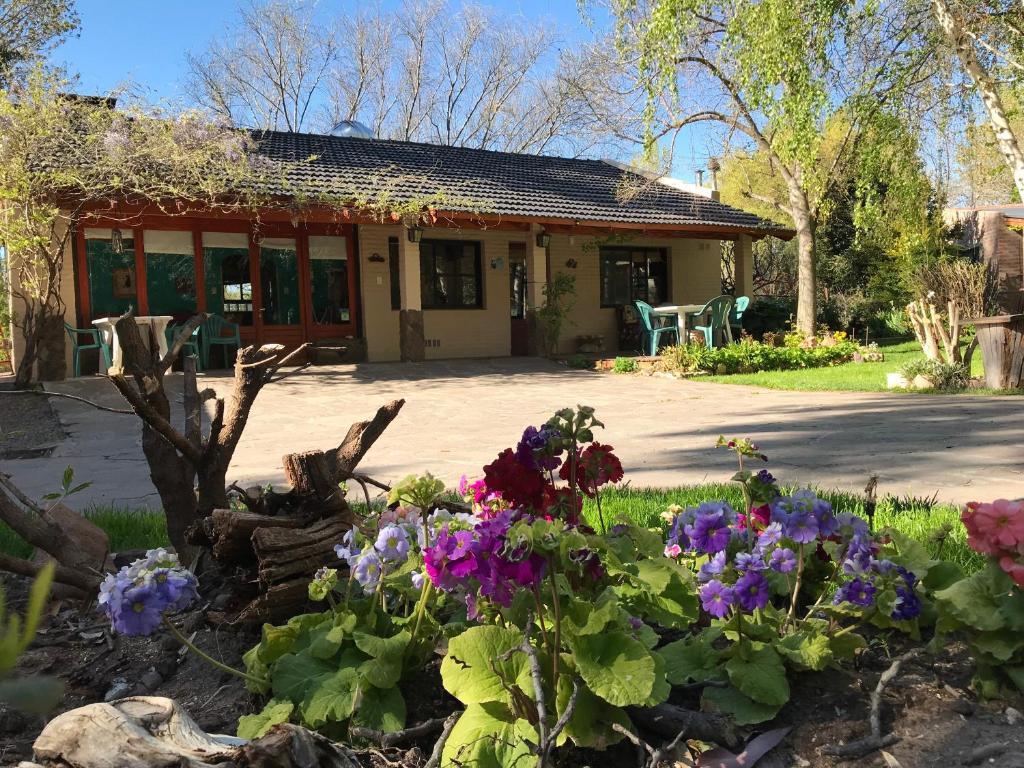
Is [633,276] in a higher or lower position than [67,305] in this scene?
higher

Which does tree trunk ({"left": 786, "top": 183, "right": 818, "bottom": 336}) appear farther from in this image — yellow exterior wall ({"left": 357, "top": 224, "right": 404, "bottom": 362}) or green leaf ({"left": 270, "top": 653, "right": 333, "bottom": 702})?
green leaf ({"left": 270, "top": 653, "right": 333, "bottom": 702})

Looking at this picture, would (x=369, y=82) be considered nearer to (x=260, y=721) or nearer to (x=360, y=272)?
(x=360, y=272)

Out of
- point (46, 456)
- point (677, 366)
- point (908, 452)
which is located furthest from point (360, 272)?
point (908, 452)

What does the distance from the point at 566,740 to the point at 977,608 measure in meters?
0.82

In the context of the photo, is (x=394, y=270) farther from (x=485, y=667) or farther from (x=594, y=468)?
(x=485, y=667)

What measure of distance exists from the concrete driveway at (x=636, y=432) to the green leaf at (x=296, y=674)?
3215 millimetres

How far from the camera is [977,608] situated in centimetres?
153

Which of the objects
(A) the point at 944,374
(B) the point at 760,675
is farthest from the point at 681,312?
(B) the point at 760,675

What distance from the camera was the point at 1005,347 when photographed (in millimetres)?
8875

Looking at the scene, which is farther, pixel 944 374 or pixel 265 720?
pixel 944 374

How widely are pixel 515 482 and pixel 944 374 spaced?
9.26 metres

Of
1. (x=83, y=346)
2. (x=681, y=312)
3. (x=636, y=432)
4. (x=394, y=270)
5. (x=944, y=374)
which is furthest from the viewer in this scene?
(x=394, y=270)

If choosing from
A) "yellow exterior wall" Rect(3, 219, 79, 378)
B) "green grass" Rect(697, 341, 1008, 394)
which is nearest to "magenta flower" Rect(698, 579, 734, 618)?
"green grass" Rect(697, 341, 1008, 394)

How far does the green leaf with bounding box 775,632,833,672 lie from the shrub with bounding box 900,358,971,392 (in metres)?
8.98
